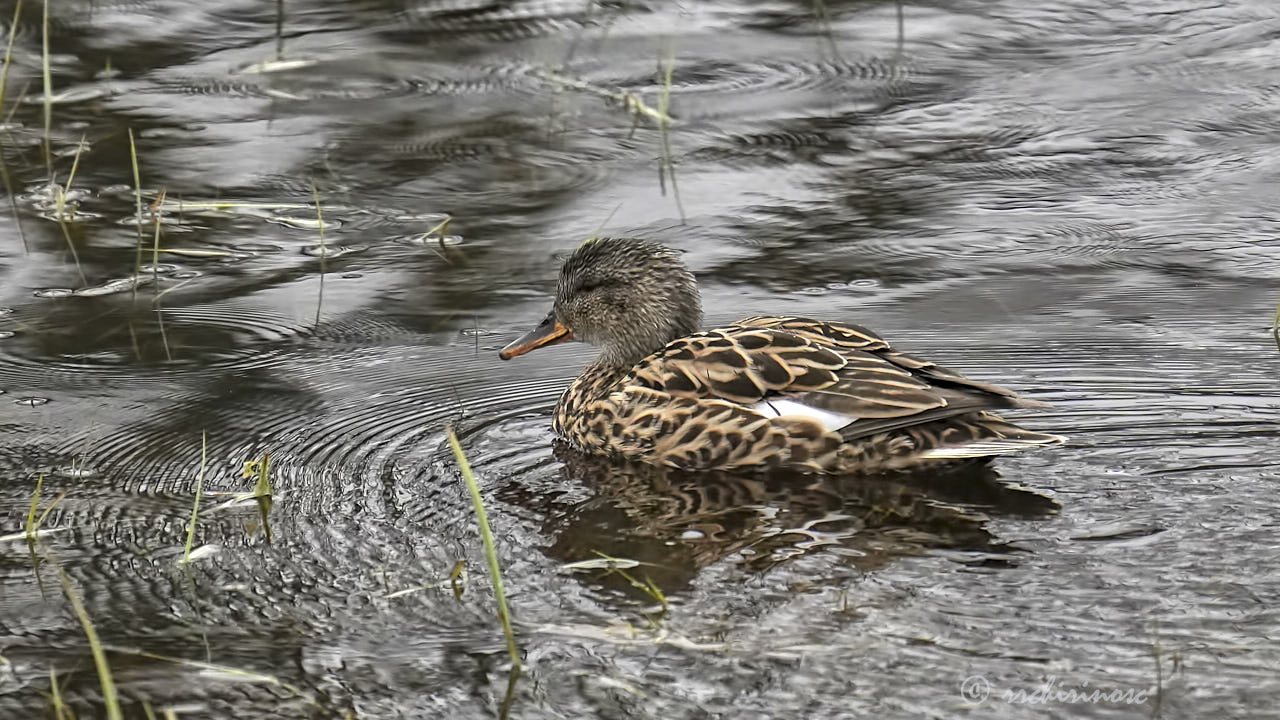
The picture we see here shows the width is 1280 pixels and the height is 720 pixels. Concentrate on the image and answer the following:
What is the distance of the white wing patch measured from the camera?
20.0ft

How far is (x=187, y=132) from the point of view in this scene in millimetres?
10023

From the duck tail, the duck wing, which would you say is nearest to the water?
the duck tail

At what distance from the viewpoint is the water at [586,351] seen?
4.68 metres

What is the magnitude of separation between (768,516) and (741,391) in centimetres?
64

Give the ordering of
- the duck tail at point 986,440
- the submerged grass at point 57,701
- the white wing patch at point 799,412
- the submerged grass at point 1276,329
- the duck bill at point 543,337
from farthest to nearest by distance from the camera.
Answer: the duck bill at point 543,337
the submerged grass at point 1276,329
the white wing patch at point 799,412
the duck tail at point 986,440
the submerged grass at point 57,701

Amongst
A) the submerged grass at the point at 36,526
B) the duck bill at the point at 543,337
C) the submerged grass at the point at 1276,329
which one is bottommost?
the submerged grass at the point at 36,526

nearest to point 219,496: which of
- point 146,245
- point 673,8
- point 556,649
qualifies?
point 556,649

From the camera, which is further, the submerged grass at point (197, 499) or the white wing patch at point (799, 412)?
the white wing patch at point (799, 412)

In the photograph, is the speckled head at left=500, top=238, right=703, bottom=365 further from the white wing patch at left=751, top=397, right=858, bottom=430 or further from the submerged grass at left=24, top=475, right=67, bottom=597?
the submerged grass at left=24, top=475, right=67, bottom=597

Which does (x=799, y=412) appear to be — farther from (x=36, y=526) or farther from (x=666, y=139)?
(x=666, y=139)
